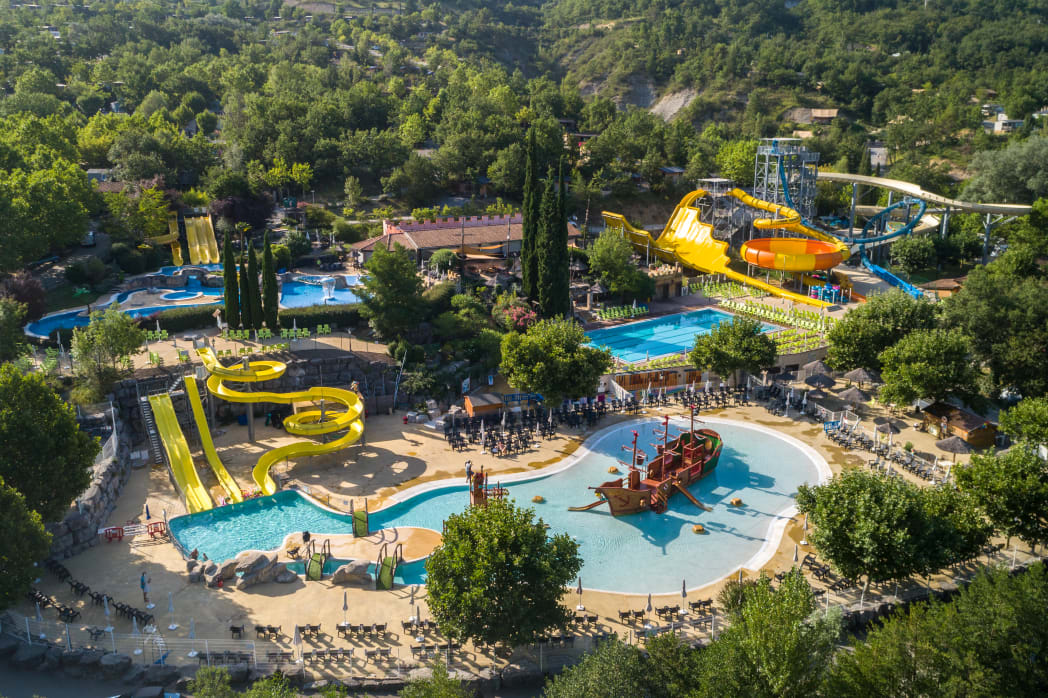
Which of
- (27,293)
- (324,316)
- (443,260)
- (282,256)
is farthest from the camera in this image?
(282,256)

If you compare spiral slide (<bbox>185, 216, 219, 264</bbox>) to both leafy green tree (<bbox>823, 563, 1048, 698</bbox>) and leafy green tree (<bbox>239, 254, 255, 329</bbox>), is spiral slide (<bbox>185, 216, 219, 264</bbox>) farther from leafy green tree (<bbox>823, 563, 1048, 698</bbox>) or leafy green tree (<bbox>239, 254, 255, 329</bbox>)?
leafy green tree (<bbox>823, 563, 1048, 698</bbox>)

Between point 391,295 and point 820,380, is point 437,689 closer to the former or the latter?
point 391,295

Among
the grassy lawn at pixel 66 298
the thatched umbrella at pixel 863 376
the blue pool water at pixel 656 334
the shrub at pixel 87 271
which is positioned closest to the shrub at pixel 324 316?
the grassy lawn at pixel 66 298

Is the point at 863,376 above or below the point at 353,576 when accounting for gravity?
above

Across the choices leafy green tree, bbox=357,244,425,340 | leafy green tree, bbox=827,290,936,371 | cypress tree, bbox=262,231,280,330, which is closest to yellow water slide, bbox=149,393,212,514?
cypress tree, bbox=262,231,280,330

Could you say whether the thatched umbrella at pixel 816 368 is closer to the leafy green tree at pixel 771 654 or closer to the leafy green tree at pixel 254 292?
the leafy green tree at pixel 771 654

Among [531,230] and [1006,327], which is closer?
[1006,327]

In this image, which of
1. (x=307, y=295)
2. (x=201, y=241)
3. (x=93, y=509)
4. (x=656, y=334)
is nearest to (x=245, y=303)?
(x=307, y=295)
